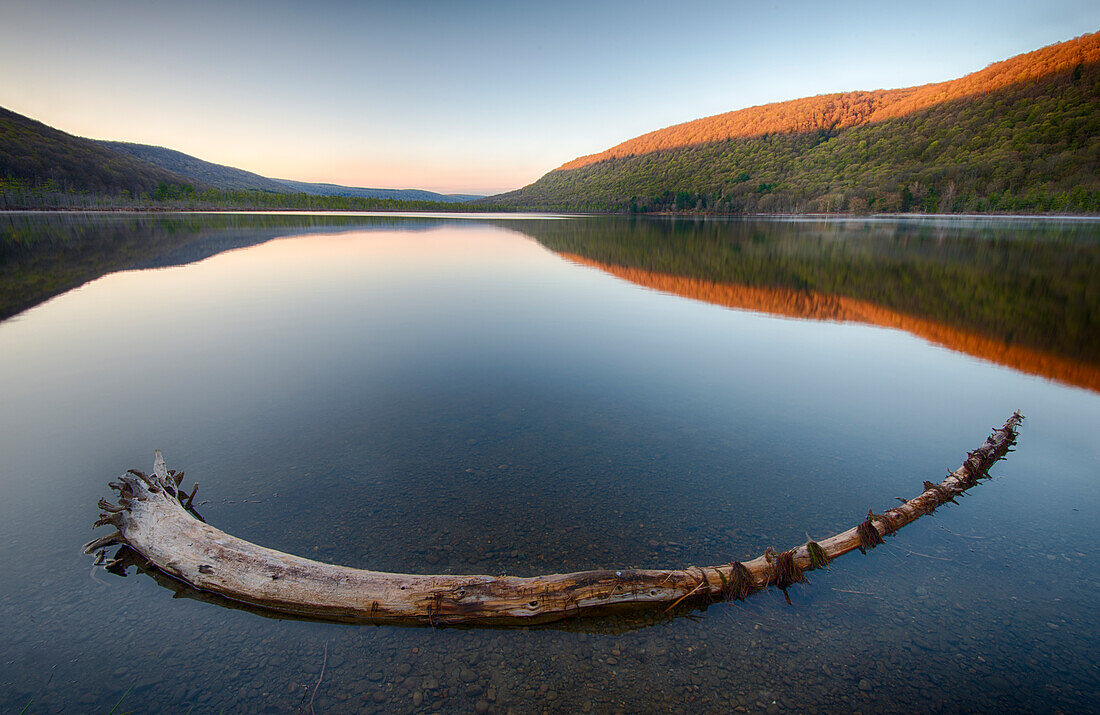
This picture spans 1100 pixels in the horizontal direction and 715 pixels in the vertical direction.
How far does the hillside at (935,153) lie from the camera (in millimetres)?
92188

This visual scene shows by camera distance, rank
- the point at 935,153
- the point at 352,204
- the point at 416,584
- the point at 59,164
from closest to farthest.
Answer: the point at 416,584, the point at 935,153, the point at 59,164, the point at 352,204

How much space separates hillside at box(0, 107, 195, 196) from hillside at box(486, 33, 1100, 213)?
152m

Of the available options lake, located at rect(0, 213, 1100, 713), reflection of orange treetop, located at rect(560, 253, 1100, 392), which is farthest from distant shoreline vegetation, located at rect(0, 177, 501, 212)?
reflection of orange treetop, located at rect(560, 253, 1100, 392)

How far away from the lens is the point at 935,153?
11438 centimetres

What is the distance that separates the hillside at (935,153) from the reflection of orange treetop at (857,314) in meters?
100

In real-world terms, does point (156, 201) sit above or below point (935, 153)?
below

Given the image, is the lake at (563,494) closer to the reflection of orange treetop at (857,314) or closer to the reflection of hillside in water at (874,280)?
the reflection of orange treetop at (857,314)

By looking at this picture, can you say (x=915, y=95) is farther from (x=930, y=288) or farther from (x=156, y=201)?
(x=156, y=201)

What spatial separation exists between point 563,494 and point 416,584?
202cm

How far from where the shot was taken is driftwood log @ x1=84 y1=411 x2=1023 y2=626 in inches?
139

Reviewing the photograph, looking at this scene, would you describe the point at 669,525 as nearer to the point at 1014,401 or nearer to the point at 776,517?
the point at 776,517

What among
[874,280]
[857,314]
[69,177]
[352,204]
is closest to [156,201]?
[69,177]

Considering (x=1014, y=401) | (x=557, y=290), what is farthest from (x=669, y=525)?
(x=557, y=290)

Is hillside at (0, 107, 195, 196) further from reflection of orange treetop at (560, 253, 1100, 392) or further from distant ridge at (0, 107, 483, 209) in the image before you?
reflection of orange treetop at (560, 253, 1100, 392)
